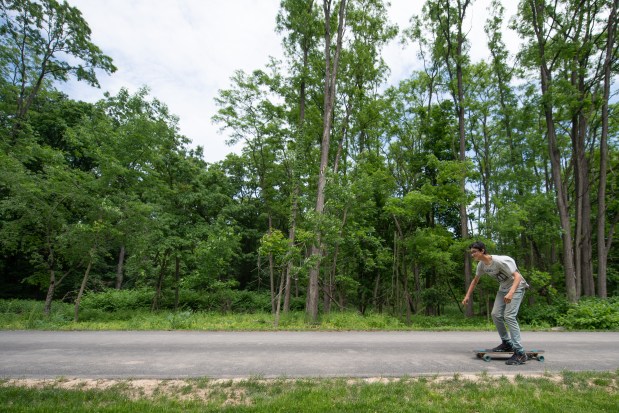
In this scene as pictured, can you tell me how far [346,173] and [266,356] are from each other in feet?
48.9

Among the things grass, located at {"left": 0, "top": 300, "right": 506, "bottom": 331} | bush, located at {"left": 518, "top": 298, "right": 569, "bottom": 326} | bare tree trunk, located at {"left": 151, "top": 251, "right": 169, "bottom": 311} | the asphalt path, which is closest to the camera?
the asphalt path

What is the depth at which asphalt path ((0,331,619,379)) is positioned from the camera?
4.53m

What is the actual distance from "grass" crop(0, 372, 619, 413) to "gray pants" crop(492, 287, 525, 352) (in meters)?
0.94

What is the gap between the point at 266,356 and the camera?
17.8 ft

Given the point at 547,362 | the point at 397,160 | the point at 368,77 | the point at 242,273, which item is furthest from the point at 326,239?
the point at 242,273

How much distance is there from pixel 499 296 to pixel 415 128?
1659 centimetres

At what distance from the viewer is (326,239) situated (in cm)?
1198

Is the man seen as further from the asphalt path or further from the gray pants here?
the asphalt path

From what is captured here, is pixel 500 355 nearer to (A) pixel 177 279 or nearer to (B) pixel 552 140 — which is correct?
(B) pixel 552 140

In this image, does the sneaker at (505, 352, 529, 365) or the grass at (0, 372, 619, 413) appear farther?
the sneaker at (505, 352, 529, 365)

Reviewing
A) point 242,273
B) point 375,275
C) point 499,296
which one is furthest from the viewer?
point 242,273

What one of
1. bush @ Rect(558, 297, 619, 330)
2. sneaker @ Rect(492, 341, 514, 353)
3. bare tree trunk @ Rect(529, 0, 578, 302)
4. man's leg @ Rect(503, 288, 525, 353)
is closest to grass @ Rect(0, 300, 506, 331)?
bush @ Rect(558, 297, 619, 330)

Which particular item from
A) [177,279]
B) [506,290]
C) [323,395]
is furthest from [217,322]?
[506,290]

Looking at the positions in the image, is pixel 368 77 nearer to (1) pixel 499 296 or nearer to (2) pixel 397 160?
(2) pixel 397 160
